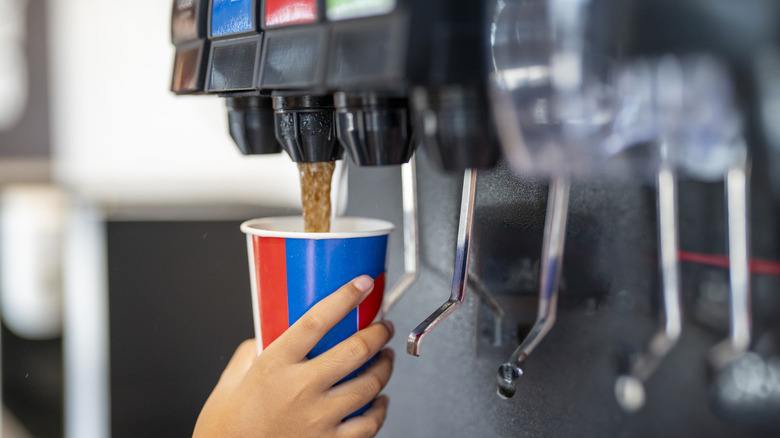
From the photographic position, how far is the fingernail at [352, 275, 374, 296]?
0.53 metres

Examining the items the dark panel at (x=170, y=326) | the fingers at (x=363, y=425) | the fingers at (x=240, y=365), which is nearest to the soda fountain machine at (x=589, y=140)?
the fingers at (x=363, y=425)

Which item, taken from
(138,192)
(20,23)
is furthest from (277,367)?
(20,23)

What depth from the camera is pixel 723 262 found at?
402 millimetres

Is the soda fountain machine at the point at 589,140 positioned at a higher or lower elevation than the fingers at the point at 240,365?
higher

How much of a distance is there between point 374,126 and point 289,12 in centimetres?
9

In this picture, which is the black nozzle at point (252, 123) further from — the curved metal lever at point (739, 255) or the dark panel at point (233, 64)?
the curved metal lever at point (739, 255)

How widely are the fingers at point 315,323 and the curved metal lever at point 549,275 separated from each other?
0.43 feet

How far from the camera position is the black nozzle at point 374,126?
1.38 ft

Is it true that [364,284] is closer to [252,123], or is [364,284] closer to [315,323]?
[315,323]

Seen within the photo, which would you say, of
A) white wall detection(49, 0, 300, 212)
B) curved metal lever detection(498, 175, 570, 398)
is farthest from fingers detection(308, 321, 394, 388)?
white wall detection(49, 0, 300, 212)

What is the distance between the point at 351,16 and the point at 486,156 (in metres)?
0.11

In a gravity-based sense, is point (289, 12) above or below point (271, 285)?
above

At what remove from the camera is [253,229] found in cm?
55

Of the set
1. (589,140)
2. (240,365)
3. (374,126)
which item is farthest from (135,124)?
(589,140)
